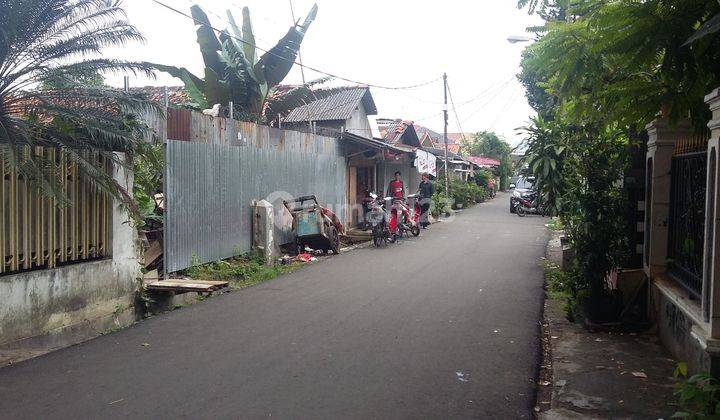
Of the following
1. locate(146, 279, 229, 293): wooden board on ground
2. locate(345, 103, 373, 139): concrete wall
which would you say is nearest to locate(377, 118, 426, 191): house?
locate(345, 103, 373, 139): concrete wall

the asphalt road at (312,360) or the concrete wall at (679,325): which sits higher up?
the concrete wall at (679,325)

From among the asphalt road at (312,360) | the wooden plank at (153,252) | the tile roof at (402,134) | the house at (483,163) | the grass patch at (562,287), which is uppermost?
the tile roof at (402,134)

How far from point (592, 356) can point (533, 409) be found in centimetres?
172

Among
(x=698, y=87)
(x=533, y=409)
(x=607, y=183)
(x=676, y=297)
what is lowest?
(x=533, y=409)

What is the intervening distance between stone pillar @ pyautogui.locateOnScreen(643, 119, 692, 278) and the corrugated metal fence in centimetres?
694

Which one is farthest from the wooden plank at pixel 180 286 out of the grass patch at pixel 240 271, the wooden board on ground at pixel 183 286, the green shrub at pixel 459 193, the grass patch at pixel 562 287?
the green shrub at pixel 459 193

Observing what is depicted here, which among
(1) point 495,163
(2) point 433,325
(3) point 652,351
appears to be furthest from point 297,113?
(1) point 495,163

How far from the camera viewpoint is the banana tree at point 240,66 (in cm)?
1395

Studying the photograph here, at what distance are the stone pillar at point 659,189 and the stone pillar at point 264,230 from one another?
721 cm

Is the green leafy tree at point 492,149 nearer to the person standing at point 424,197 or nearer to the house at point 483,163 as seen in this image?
the house at point 483,163

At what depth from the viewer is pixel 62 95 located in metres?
6.82

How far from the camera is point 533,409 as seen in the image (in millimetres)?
4691

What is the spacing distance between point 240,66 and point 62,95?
788 centimetres

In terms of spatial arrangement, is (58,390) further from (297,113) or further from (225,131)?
(297,113)
